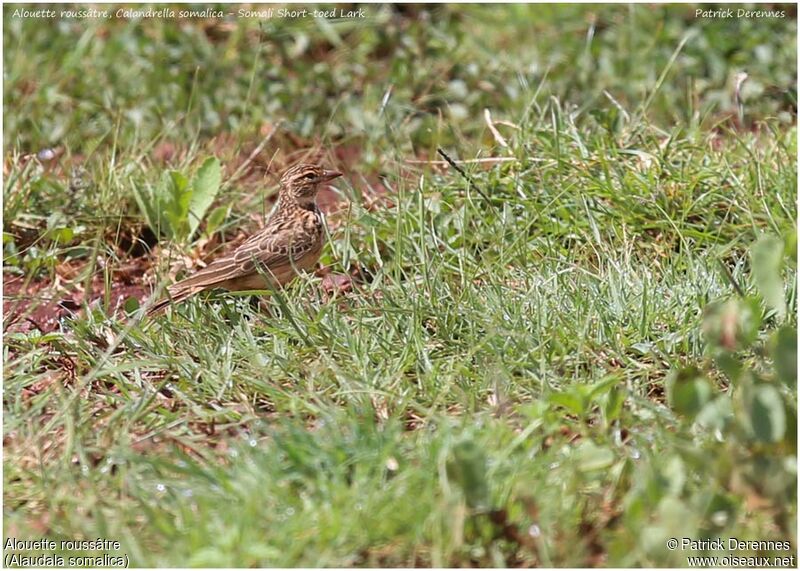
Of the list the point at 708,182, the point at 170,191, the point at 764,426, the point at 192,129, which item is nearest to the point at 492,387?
the point at 764,426

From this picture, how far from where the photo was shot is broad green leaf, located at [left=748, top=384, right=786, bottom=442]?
3684mm

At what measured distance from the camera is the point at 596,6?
937 centimetres

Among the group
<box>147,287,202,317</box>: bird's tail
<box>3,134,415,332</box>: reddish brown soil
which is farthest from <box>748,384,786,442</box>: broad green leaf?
<box>147,287,202,317</box>: bird's tail

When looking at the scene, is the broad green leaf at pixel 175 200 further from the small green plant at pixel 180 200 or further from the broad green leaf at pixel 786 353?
the broad green leaf at pixel 786 353

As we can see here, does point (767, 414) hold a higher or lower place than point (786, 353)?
lower

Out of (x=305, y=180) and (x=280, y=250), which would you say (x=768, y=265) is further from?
(x=305, y=180)

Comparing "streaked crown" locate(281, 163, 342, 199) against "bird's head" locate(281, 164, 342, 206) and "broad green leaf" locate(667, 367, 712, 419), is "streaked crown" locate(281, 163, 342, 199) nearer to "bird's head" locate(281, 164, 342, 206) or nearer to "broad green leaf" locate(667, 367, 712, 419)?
"bird's head" locate(281, 164, 342, 206)

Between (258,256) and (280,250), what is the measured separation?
0.37 ft

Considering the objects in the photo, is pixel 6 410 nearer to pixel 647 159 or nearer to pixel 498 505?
pixel 498 505

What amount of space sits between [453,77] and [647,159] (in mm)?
2516

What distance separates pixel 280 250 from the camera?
240 inches

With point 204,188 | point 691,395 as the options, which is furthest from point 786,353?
point 204,188

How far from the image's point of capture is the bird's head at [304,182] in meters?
6.57

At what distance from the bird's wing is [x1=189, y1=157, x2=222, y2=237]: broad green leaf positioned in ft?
1.59
